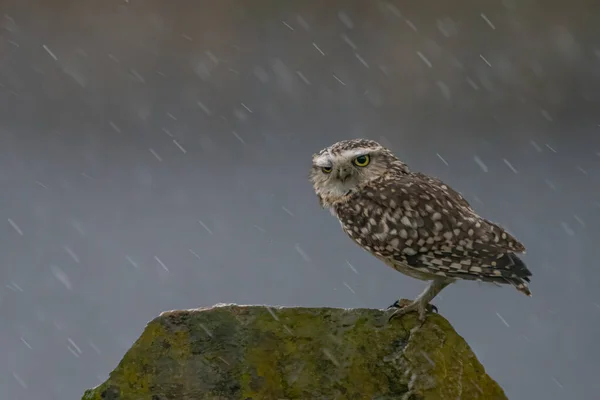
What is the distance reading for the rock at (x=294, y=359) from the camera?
105 inches

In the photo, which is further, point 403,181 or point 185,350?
point 403,181

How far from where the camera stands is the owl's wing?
2680 mm

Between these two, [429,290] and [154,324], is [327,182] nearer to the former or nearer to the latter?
[429,290]

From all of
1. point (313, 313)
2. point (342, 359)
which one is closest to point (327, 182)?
point (313, 313)

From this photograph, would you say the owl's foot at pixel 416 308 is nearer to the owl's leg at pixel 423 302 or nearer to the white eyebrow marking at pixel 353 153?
the owl's leg at pixel 423 302

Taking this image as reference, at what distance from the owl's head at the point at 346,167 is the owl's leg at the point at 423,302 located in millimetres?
530

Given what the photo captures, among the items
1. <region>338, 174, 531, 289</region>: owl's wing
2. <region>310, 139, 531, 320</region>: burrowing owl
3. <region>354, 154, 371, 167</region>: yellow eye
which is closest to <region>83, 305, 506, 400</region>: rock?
<region>310, 139, 531, 320</region>: burrowing owl

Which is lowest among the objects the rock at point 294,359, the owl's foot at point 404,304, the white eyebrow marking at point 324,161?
the rock at point 294,359

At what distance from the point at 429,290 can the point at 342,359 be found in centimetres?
49

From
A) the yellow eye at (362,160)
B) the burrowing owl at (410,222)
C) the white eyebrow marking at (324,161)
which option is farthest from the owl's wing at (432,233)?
the white eyebrow marking at (324,161)

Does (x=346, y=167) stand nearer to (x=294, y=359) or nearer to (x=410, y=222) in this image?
(x=410, y=222)

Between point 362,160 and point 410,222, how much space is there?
34 centimetres

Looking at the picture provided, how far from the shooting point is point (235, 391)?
8.83ft

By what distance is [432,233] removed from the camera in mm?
2727
